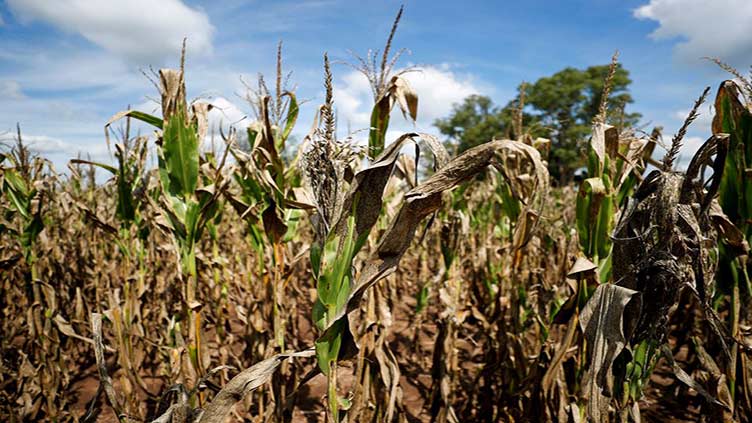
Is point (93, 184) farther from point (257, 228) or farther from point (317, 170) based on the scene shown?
point (317, 170)

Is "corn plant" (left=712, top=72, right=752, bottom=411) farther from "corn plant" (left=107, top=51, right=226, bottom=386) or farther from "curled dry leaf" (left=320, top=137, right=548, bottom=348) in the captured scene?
"corn plant" (left=107, top=51, right=226, bottom=386)

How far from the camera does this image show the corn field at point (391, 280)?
152cm

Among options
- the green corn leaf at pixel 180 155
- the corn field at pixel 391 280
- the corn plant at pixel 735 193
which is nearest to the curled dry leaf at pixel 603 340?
the corn field at pixel 391 280

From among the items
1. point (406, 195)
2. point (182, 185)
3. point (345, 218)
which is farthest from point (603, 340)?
point (182, 185)

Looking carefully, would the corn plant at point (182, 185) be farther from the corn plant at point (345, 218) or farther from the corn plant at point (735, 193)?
the corn plant at point (735, 193)

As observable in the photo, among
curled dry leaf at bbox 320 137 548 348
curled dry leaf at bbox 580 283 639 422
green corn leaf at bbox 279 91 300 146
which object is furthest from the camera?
green corn leaf at bbox 279 91 300 146

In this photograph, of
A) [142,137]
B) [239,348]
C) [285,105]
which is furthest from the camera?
[239,348]

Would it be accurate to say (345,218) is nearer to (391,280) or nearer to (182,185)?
(182,185)

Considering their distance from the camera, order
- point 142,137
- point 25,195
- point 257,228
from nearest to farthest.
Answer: point 257,228 → point 25,195 → point 142,137

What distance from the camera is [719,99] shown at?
2451 millimetres

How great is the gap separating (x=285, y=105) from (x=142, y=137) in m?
1.56

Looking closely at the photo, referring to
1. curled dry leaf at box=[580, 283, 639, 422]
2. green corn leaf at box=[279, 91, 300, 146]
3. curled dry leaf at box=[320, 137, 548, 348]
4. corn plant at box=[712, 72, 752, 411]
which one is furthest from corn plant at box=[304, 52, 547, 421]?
corn plant at box=[712, 72, 752, 411]

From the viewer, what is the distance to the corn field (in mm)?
1521

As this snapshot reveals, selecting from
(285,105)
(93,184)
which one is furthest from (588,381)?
(93,184)
